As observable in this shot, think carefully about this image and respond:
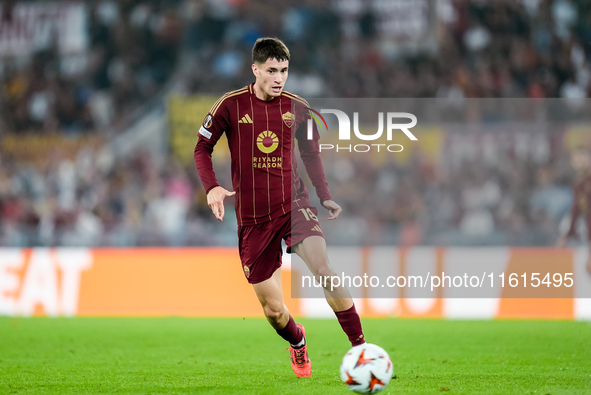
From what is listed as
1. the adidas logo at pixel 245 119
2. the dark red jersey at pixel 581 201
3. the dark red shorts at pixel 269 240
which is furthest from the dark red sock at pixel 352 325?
the dark red jersey at pixel 581 201

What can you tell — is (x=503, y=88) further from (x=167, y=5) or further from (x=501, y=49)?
(x=167, y=5)

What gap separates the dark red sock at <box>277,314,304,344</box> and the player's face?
5.57 ft

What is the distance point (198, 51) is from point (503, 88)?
6.25 meters

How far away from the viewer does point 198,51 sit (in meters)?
17.8

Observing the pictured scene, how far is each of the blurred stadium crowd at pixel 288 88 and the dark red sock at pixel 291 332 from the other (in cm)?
606

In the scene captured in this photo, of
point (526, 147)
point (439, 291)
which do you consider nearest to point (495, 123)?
point (526, 147)

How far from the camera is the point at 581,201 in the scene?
11.5 m

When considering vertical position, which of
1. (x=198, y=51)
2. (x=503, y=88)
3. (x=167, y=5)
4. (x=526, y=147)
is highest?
(x=167, y=5)

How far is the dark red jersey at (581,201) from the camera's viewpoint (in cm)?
1141

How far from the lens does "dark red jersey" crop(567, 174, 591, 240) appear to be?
11406 millimetres

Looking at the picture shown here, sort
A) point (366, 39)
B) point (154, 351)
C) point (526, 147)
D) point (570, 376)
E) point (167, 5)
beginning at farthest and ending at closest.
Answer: point (167, 5), point (366, 39), point (526, 147), point (154, 351), point (570, 376)

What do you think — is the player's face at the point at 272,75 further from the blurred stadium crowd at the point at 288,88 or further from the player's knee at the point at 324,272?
the blurred stadium crowd at the point at 288,88

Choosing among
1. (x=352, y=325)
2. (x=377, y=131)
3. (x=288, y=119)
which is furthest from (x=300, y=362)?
(x=377, y=131)

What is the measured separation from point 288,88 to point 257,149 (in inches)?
429
